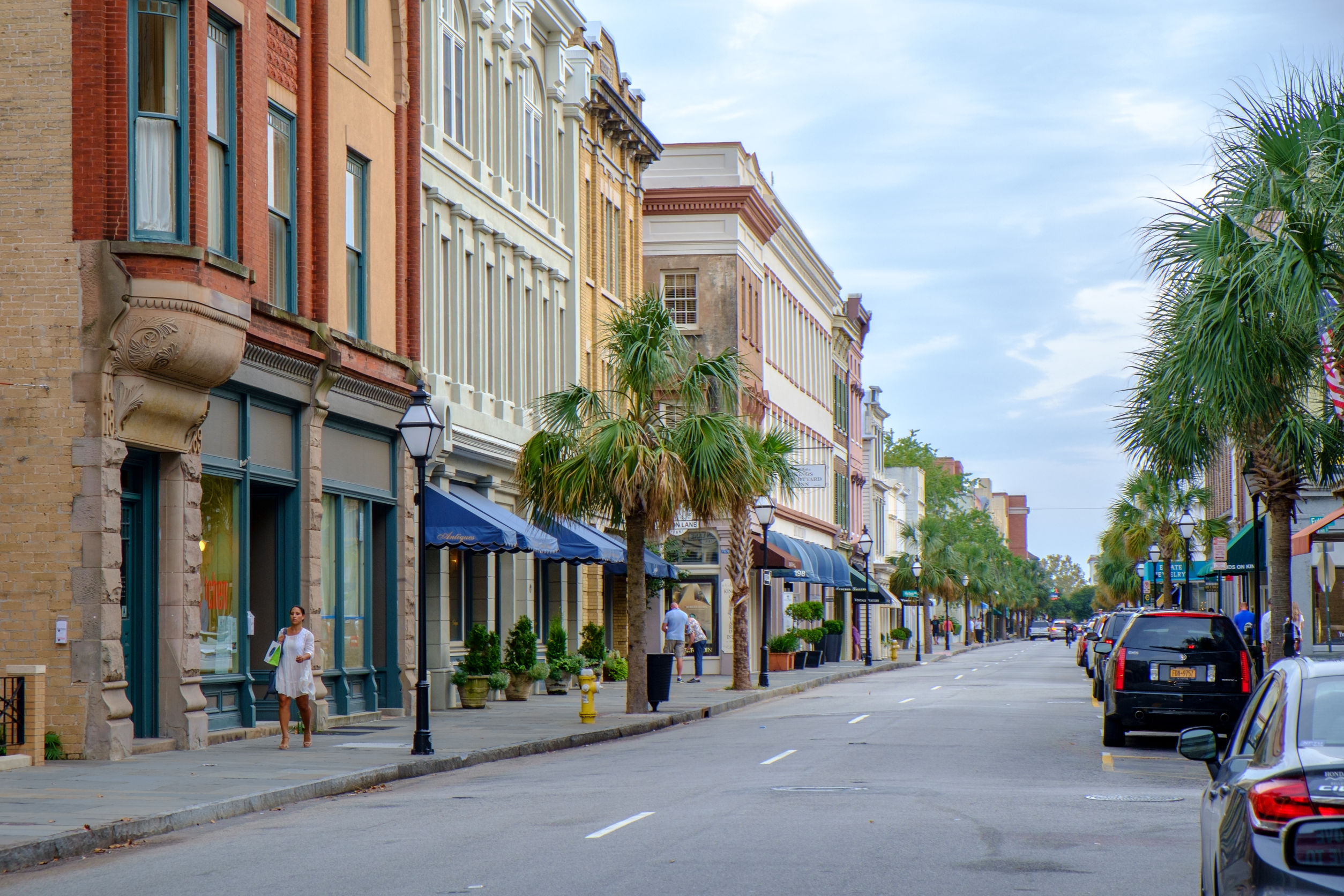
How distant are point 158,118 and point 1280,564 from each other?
Result: 1752 cm

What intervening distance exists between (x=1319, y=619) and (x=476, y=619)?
22.3 m

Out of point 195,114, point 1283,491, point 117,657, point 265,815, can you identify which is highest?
point 195,114

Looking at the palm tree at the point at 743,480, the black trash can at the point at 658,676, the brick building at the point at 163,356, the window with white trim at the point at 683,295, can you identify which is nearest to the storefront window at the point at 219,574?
the brick building at the point at 163,356

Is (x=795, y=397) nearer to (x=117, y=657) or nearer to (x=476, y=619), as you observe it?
(x=476, y=619)

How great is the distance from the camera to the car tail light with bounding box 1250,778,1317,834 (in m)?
5.96

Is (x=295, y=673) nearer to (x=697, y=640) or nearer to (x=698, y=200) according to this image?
(x=697, y=640)

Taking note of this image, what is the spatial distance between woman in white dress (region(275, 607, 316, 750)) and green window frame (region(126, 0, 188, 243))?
486 centimetres

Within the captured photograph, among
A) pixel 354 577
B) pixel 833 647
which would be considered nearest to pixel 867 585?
pixel 833 647

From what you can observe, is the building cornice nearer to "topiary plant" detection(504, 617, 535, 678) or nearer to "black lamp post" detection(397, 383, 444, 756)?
"topiary plant" detection(504, 617, 535, 678)

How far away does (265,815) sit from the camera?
14.2m

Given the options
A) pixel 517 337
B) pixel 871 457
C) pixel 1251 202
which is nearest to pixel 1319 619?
pixel 517 337

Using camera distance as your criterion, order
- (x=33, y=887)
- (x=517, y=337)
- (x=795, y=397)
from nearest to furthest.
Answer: (x=33, y=887), (x=517, y=337), (x=795, y=397)

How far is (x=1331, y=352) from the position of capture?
18781 millimetres

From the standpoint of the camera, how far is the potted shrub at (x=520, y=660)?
105ft
